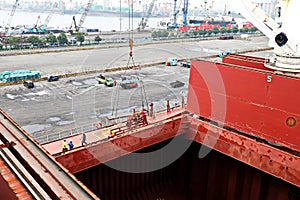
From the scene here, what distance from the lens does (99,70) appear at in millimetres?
41062

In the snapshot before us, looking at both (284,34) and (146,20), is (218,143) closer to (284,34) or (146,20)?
(284,34)

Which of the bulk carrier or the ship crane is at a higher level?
the ship crane

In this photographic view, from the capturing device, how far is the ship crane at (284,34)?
11391mm

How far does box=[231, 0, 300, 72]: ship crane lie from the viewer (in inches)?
448

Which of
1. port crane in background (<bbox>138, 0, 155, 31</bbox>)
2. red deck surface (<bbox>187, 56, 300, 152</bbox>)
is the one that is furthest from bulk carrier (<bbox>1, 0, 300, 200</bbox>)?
port crane in background (<bbox>138, 0, 155, 31</bbox>)

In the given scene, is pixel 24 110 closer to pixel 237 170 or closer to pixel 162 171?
pixel 162 171

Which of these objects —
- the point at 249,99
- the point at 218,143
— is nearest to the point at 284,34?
the point at 249,99

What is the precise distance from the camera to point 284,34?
452 inches

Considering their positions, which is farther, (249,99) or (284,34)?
(284,34)

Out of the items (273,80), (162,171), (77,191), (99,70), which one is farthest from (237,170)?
(99,70)

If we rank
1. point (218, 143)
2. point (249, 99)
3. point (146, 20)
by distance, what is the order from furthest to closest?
point (146, 20) → point (218, 143) → point (249, 99)

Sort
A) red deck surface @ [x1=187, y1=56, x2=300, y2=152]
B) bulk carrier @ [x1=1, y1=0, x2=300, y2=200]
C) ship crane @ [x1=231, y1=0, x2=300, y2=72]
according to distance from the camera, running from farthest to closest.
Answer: ship crane @ [x1=231, y1=0, x2=300, y2=72] → bulk carrier @ [x1=1, y1=0, x2=300, y2=200] → red deck surface @ [x1=187, y1=56, x2=300, y2=152]

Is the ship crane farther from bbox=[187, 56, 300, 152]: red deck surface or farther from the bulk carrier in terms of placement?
bbox=[187, 56, 300, 152]: red deck surface

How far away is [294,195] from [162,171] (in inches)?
215
